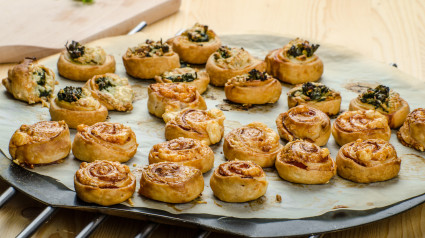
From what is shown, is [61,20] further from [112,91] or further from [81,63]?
[112,91]

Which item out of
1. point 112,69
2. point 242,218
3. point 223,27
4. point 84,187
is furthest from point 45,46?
point 242,218

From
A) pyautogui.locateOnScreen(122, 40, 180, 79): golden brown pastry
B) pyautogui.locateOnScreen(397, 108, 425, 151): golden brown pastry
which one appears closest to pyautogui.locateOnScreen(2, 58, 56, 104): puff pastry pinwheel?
pyautogui.locateOnScreen(122, 40, 180, 79): golden brown pastry

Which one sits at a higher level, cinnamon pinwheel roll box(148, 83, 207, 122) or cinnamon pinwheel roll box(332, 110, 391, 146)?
cinnamon pinwheel roll box(332, 110, 391, 146)

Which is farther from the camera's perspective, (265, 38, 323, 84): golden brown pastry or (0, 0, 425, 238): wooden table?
(0, 0, 425, 238): wooden table

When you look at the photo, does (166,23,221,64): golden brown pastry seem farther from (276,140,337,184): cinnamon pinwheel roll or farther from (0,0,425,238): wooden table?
(276,140,337,184): cinnamon pinwheel roll

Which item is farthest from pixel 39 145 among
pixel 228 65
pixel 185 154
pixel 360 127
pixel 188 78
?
pixel 360 127

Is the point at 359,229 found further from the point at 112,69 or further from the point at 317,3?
the point at 317,3
